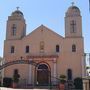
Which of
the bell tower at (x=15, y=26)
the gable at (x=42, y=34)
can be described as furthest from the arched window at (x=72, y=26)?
the bell tower at (x=15, y=26)

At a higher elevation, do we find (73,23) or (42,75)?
(73,23)

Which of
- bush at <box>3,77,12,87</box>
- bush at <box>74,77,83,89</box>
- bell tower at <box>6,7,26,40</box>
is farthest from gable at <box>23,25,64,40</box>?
bush at <box>74,77,83,89</box>

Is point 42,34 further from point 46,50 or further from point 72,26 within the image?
point 72,26

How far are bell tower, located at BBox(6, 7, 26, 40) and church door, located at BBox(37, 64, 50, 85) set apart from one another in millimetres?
Result: 5905

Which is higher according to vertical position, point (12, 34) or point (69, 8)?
point (69, 8)

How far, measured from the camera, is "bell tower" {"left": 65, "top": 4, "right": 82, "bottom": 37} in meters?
36.1

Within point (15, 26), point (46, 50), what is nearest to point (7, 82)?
point (46, 50)

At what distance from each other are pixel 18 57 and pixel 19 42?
7.45 ft

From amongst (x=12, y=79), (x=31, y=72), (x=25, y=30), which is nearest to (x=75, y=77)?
(x=31, y=72)

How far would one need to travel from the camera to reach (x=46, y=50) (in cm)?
3612

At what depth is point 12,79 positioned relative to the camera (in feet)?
115

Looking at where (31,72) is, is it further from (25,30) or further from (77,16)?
(77,16)

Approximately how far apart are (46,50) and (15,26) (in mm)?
6250

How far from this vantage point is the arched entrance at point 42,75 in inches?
1385
